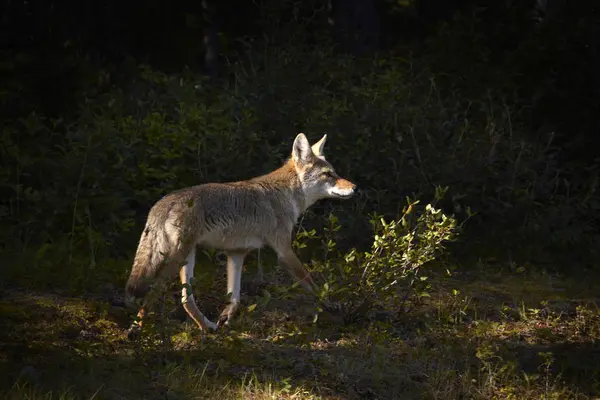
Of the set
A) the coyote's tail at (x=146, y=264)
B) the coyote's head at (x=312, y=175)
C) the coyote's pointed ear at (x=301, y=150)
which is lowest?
the coyote's tail at (x=146, y=264)

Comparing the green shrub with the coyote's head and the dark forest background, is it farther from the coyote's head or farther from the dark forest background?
the dark forest background

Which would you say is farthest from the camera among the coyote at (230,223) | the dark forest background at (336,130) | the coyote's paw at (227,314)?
the dark forest background at (336,130)

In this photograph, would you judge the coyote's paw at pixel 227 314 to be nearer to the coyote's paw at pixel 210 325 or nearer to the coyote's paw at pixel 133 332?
the coyote's paw at pixel 210 325

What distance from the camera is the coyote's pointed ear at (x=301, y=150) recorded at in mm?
9148

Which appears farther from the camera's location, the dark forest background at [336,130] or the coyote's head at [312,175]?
the dark forest background at [336,130]

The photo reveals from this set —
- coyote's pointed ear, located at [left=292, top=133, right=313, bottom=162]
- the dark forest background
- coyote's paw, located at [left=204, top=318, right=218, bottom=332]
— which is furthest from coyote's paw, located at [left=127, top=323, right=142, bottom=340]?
coyote's pointed ear, located at [left=292, top=133, right=313, bottom=162]

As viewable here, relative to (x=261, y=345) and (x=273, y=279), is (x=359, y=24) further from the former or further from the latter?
(x=261, y=345)

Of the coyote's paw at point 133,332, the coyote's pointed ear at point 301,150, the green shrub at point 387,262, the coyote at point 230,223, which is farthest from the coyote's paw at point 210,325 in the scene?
the coyote's pointed ear at point 301,150

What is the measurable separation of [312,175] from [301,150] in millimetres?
266

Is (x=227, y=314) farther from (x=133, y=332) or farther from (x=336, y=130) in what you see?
(x=336, y=130)

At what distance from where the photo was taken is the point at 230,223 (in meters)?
8.26

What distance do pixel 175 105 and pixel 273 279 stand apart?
432cm

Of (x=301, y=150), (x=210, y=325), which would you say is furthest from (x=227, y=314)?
(x=301, y=150)

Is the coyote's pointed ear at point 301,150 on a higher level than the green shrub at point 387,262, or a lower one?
higher
